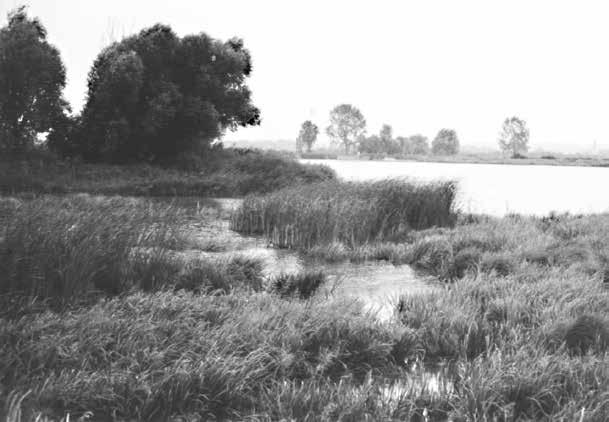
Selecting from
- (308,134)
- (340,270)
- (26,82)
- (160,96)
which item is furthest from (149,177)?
(308,134)

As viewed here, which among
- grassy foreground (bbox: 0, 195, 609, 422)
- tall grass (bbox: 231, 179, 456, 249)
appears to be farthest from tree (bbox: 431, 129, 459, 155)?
grassy foreground (bbox: 0, 195, 609, 422)

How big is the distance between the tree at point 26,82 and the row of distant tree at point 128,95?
0.04 metres

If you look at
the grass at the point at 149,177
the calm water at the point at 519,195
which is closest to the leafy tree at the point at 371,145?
the calm water at the point at 519,195

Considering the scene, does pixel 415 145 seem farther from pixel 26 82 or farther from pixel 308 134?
pixel 26 82

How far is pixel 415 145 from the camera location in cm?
12612

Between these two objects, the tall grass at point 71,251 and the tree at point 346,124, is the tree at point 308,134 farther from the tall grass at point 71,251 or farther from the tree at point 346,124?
the tall grass at point 71,251

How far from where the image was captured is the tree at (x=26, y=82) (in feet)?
80.8

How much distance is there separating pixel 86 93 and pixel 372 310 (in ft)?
80.4

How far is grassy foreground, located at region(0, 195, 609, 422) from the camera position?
4273mm

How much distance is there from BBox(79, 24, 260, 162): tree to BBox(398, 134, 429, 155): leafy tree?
288ft

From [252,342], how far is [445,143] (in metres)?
121

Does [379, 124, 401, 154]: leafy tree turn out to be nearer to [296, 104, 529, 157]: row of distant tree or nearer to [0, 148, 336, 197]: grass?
[296, 104, 529, 157]: row of distant tree

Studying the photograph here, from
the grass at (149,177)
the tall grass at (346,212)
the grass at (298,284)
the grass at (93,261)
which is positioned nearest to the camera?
the grass at (93,261)

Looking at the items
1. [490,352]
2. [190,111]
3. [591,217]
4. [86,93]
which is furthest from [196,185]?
[490,352]
